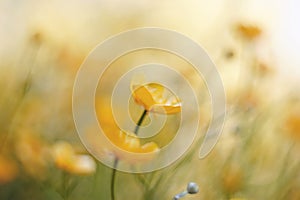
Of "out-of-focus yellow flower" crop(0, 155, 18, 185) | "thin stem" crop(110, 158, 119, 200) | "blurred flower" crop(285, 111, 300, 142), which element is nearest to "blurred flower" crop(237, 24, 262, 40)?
"blurred flower" crop(285, 111, 300, 142)

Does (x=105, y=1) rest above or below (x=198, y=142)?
above

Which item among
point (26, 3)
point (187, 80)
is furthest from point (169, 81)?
point (26, 3)

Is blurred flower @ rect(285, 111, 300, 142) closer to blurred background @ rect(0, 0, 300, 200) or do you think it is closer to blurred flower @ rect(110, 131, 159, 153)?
blurred background @ rect(0, 0, 300, 200)

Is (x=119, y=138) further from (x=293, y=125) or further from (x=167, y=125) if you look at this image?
(x=293, y=125)

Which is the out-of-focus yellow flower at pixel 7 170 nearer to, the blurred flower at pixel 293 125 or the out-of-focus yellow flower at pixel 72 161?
the out-of-focus yellow flower at pixel 72 161

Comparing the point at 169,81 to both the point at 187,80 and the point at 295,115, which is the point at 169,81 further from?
the point at 295,115

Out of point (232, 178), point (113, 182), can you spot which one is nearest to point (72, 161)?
point (113, 182)

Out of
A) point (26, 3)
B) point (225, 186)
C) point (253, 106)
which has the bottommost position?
point (225, 186)
